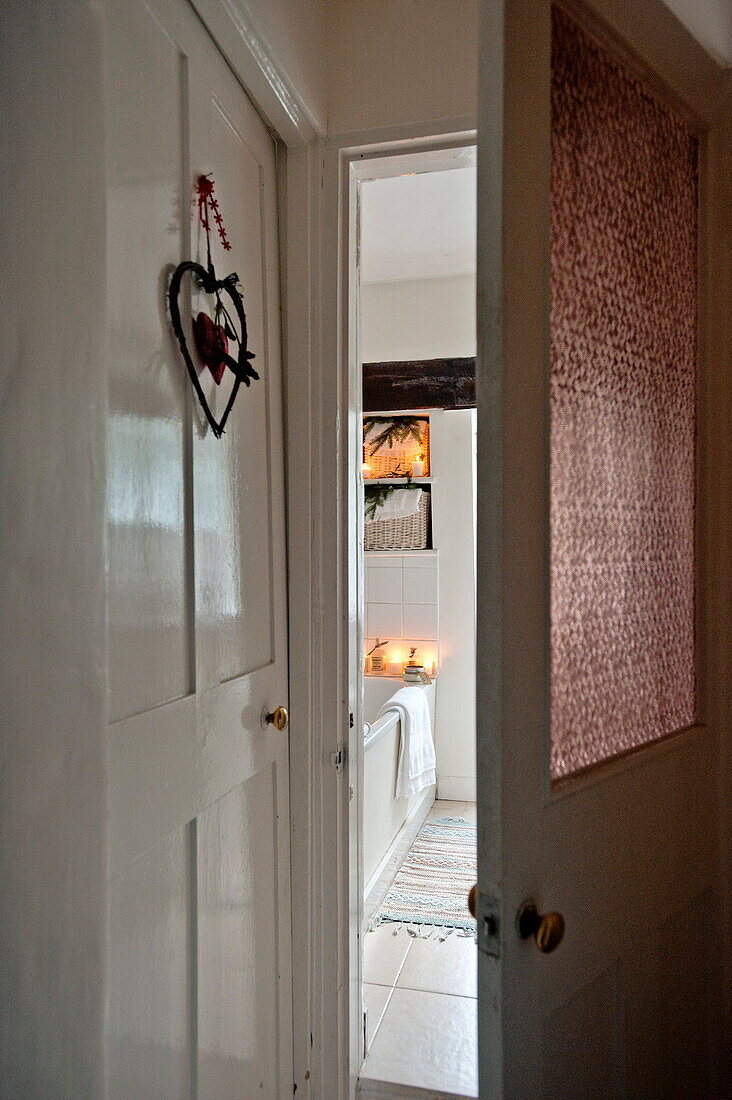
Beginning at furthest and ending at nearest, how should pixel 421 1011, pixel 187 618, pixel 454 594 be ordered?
pixel 454 594, pixel 421 1011, pixel 187 618

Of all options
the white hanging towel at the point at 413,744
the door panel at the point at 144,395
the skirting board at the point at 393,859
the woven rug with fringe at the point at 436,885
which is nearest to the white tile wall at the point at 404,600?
the white hanging towel at the point at 413,744

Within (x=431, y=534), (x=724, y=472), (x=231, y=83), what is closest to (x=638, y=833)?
(x=724, y=472)

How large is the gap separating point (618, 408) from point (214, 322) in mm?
716

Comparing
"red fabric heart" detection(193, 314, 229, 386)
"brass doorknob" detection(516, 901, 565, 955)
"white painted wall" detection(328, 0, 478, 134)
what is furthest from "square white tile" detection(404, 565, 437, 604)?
"brass doorknob" detection(516, 901, 565, 955)

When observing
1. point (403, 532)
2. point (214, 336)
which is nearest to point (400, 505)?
point (403, 532)

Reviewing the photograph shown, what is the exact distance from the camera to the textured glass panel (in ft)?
2.81

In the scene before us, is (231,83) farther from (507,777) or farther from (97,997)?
(97,997)

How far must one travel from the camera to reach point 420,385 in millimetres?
4141

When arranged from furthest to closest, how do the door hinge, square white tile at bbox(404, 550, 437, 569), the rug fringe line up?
1. square white tile at bbox(404, 550, 437, 569)
2. the rug fringe
3. the door hinge

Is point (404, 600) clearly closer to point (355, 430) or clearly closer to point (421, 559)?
point (421, 559)

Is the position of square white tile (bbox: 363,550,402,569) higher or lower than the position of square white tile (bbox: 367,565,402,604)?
higher

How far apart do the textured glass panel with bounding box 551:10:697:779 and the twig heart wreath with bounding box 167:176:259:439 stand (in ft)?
1.97

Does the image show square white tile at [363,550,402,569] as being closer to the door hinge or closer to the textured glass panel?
the textured glass panel

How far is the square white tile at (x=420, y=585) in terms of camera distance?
14.1 ft
